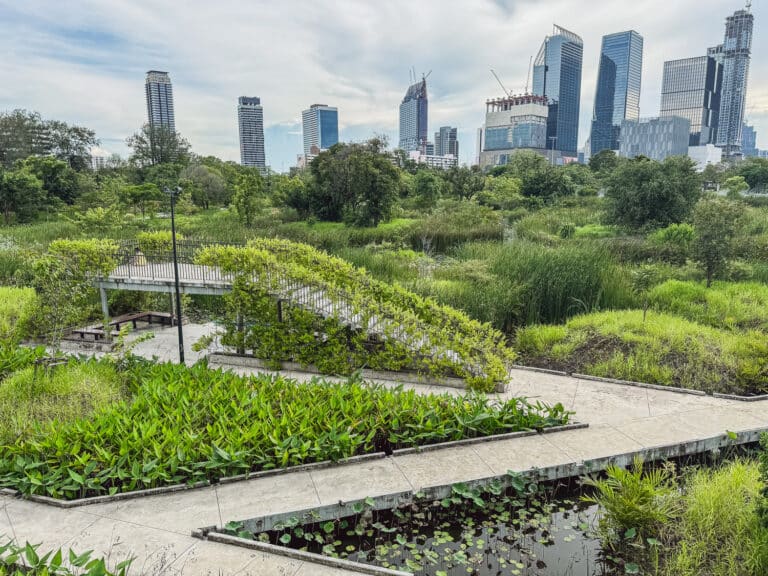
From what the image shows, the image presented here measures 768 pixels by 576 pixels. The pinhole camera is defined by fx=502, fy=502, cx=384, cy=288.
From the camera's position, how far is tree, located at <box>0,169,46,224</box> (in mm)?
28038

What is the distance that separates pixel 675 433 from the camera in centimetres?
592

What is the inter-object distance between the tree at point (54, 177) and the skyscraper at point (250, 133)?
392ft

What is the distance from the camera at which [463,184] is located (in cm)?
3953

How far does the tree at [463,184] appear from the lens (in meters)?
39.1

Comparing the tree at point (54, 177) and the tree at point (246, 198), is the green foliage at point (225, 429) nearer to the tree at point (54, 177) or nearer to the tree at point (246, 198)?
the tree at point (246, 198)

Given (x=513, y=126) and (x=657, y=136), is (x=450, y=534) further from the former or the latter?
(x=657, y=136)

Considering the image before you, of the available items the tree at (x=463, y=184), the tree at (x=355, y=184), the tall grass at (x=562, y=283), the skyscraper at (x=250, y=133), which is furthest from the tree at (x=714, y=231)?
the skyscraper at (x=250, y=133)

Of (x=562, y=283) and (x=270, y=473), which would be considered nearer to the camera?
(x=270, y=473)

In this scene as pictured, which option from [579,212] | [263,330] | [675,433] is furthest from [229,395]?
[579,212]

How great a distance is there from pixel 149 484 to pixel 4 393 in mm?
3084

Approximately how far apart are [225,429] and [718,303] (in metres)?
10.5

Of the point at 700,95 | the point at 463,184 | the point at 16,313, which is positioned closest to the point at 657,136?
the point at 700,95

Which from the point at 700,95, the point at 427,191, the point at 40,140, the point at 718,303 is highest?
the point at 700,95

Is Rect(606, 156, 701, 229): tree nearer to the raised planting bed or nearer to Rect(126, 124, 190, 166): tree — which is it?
the raised planting bed
